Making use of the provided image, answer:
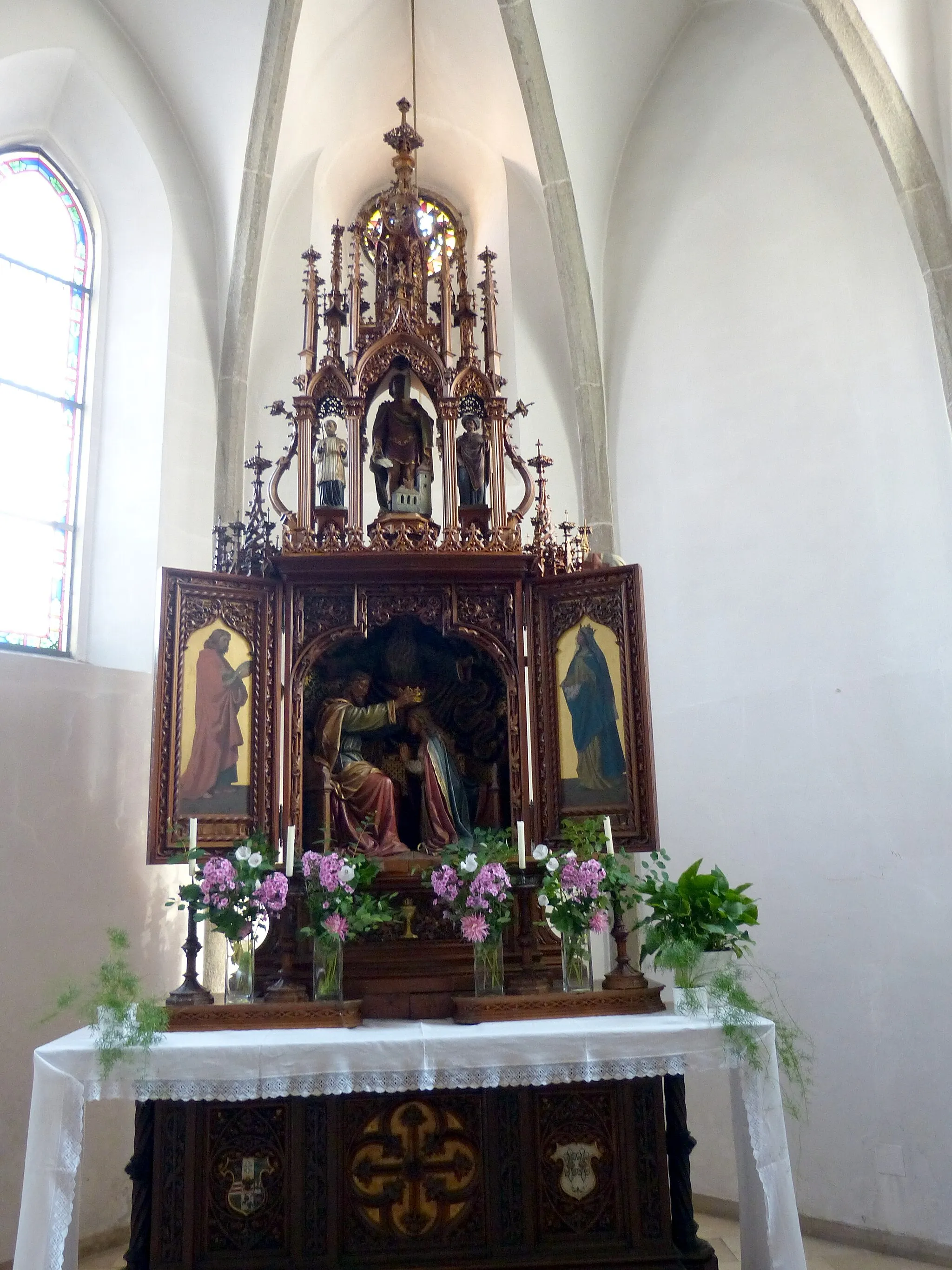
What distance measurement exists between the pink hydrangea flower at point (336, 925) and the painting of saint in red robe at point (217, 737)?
41.1 inches

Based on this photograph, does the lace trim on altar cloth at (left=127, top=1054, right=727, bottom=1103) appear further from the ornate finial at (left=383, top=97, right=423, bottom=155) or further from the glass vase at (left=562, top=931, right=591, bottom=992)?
the ornate finial at (left=383, top=97, right=423, bottom=155)

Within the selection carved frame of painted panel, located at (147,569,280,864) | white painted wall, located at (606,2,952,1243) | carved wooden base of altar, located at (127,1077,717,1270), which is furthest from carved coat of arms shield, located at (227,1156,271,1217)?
white painted wall, located at (606,2,952,1243)

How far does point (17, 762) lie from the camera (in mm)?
7934

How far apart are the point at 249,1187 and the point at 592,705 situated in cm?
325

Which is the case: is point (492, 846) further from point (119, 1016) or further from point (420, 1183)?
point (119, 1016)

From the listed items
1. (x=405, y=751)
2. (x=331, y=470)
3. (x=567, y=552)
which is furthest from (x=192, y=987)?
(x=567, y=552)

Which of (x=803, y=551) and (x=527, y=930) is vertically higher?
(x=803, y=551)

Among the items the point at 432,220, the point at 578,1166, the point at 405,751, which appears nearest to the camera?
the point at 578,1166

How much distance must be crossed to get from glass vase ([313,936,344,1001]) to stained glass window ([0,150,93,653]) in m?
3.77

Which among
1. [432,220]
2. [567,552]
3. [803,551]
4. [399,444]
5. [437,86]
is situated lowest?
[567,552]

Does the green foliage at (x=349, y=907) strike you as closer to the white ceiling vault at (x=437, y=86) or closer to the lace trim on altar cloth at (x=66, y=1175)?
the lace trim on altar cloth at (x=66, y=1175)

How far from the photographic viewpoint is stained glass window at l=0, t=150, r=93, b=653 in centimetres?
891

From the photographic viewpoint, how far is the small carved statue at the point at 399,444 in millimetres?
7918

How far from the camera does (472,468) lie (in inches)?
307
